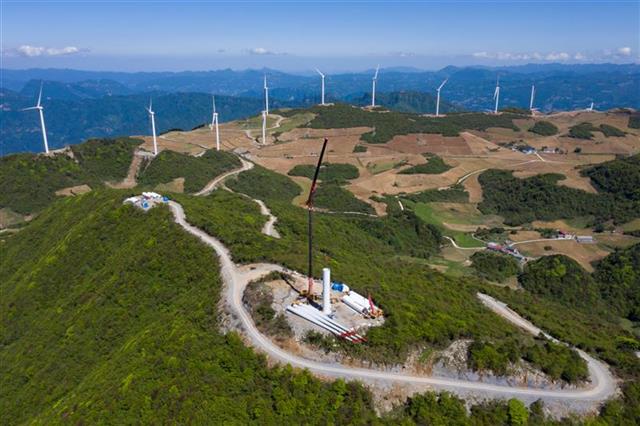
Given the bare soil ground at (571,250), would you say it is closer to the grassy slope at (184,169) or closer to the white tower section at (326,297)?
the white tower section at (326,297)

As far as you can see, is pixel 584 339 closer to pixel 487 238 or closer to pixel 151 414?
pixel 151 414

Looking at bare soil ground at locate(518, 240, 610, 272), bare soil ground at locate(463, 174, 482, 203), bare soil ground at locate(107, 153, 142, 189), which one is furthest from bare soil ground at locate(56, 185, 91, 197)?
bare soil ground at locate(463, 174, 482, 203)

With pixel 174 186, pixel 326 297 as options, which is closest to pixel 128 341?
pixel 326 297

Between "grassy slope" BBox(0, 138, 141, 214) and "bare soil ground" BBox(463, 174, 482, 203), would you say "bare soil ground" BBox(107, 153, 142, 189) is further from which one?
"bare soil ground" BBox(463, 174, 482, 203)

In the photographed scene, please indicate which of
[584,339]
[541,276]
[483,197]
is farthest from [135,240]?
[483,197]

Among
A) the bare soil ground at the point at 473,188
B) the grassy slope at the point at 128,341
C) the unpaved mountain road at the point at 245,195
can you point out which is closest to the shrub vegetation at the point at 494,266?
the unpaved mountain road at the point at 245,195
